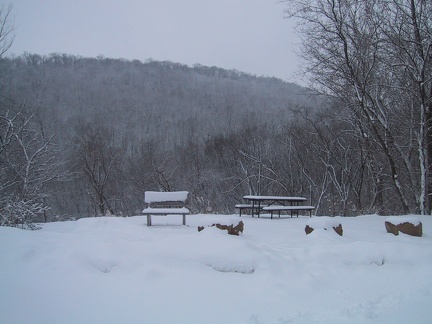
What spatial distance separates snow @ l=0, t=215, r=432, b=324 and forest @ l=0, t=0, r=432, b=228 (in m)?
4.77

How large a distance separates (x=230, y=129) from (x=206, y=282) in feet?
96.2

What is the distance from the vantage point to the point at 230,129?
107 ft

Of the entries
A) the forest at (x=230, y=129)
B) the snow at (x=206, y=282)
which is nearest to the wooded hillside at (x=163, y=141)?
the forest at (x=230, y=129)

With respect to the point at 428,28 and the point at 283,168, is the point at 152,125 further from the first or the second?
the point at 428,28

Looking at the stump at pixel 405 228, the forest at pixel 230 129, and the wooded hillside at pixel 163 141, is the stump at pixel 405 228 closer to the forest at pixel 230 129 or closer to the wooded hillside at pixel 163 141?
the forest at pixel 230 129

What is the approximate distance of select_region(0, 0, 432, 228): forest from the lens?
379 inches

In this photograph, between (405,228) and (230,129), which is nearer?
(405,228)

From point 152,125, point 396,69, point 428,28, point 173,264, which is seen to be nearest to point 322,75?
point 396,69

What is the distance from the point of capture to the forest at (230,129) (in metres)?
9.62

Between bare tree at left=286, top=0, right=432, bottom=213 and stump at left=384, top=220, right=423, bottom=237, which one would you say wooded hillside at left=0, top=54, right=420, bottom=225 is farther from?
stump at left=384, top=220, right=423, bottom=237

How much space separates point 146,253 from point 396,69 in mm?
10277

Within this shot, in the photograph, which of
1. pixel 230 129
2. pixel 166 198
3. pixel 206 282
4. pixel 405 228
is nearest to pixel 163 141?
pixel 230 129

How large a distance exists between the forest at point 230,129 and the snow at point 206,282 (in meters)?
4.77

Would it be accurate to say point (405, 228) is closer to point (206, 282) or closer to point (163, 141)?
point (206, 282)
